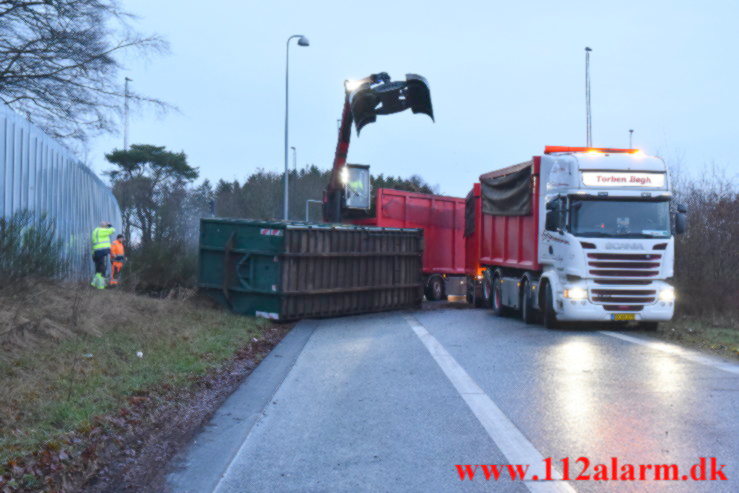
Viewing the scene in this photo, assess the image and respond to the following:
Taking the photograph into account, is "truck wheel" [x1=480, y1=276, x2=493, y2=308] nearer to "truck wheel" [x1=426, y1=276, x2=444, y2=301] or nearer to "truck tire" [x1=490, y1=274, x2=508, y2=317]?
"truck tire" [x1=490, y1=274, x2=508, y2=317]

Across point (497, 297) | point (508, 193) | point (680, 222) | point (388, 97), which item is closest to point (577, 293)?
point (680, 222)

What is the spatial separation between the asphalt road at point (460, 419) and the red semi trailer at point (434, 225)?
1160cm

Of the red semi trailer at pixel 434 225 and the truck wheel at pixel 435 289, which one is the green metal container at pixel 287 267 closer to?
the red semi trailer at pixel 434 225

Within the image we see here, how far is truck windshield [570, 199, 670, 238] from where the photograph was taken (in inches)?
577

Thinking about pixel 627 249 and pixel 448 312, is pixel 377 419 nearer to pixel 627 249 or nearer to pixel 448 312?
pixel 627 249

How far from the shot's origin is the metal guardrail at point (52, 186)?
1371cm

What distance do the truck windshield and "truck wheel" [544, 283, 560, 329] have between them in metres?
1.45

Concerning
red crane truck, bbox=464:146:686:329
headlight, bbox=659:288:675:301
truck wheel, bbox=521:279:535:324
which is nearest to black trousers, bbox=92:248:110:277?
truck wheel, bbox=521:279:535:324

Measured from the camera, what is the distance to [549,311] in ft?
50.6

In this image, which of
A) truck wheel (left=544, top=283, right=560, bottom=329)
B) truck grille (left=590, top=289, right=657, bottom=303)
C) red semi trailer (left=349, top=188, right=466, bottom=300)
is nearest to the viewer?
truck grille (left=590, top=289, right=657, bottom=303)

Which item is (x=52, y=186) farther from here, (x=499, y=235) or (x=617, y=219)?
(x=617, y=219)

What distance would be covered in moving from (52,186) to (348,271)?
6869 millimetres

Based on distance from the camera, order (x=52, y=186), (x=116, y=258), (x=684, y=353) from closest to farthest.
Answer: (x=684, y=353), (x=52, y=186), (x=116, y=258)

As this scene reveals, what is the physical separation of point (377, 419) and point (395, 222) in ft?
55.3
